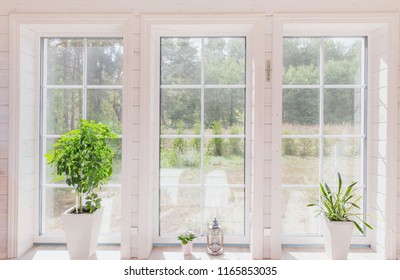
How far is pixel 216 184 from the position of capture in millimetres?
2480

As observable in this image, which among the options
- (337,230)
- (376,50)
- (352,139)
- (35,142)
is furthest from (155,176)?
(376,50)

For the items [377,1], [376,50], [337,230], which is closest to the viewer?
[337,230]

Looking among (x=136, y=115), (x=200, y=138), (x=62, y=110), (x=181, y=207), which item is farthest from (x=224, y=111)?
(x=62, y=110)

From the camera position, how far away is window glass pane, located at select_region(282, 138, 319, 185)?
246 cm

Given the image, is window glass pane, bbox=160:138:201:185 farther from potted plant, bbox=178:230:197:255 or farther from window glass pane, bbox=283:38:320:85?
window glass pane, bbox=283:38:320:85

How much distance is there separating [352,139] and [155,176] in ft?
5.40

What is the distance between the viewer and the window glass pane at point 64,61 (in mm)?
2494

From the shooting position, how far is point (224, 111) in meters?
2.46

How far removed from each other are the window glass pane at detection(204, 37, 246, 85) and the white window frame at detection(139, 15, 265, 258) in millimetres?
50

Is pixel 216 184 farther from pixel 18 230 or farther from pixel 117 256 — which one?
pixel 18 230

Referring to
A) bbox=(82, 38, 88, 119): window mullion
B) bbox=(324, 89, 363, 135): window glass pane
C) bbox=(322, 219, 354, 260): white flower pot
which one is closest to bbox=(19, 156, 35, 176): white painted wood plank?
bbox=(82, 38, 88, 119): window mullion

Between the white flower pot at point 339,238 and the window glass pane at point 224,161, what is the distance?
2.46ft

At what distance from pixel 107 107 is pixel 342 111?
1.94 metres

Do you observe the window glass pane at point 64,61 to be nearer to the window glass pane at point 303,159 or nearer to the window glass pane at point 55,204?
the window glass pane at point 55,204
